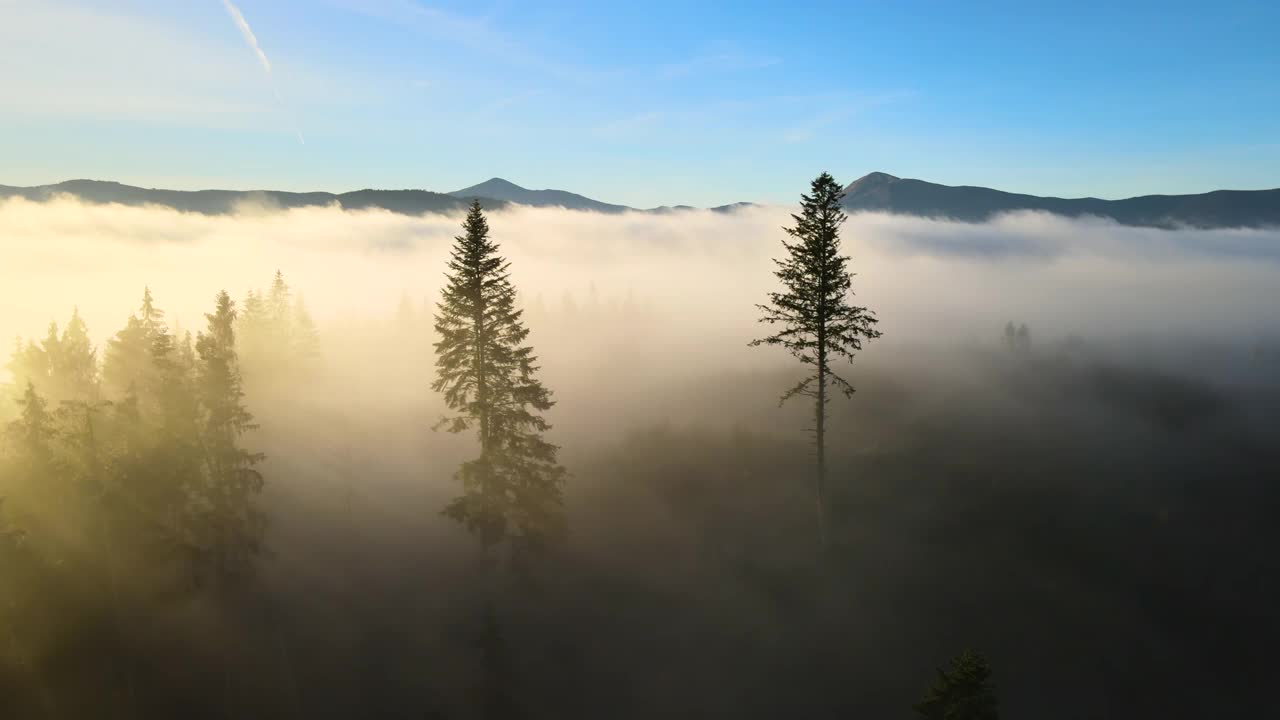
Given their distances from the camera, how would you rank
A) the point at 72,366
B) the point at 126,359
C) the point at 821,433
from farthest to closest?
1. the point at 126,359
2. the point at 72,366
3. the point at 821,433

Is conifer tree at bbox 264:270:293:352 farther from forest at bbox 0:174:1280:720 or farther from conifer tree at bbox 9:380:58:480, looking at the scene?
conifer tree at bbox 9:380:58:480

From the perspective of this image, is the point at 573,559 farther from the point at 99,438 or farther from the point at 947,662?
the point at 99,438

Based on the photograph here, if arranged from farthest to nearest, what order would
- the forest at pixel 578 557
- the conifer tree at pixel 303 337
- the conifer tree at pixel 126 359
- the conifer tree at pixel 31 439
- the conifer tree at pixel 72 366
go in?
the conifer tree at pixel 303 337 → the conifer tree at pixel 126 359 → the conifer tree at pixel 72 366 → the conifer tree at pixel 31 439 → the forest at pixel 578 557

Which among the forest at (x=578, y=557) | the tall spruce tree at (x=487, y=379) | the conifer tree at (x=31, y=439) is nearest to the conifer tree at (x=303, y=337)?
the forest at (x=578, y=557)

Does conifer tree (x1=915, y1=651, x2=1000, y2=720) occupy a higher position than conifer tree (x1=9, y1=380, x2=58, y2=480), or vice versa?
conifer tree (x1=9, y1=380, x2=58, y2=480)

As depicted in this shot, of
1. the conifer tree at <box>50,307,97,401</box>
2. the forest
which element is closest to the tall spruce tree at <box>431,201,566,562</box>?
the forest

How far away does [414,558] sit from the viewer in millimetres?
34594

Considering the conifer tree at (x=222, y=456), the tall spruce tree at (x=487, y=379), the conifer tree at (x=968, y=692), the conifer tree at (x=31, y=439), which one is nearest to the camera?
the conifer tree at (x=968, y=692)

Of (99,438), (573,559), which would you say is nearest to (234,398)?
(99,438)

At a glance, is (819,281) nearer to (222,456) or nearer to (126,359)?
(222,456)

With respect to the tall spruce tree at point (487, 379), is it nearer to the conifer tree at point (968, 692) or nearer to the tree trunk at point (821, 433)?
the tree trunk at point (821, 433)

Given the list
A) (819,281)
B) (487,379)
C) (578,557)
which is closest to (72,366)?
(487,379)

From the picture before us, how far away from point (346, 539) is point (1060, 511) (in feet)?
146

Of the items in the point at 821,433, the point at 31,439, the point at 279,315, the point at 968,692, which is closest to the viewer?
the point at 968,692
